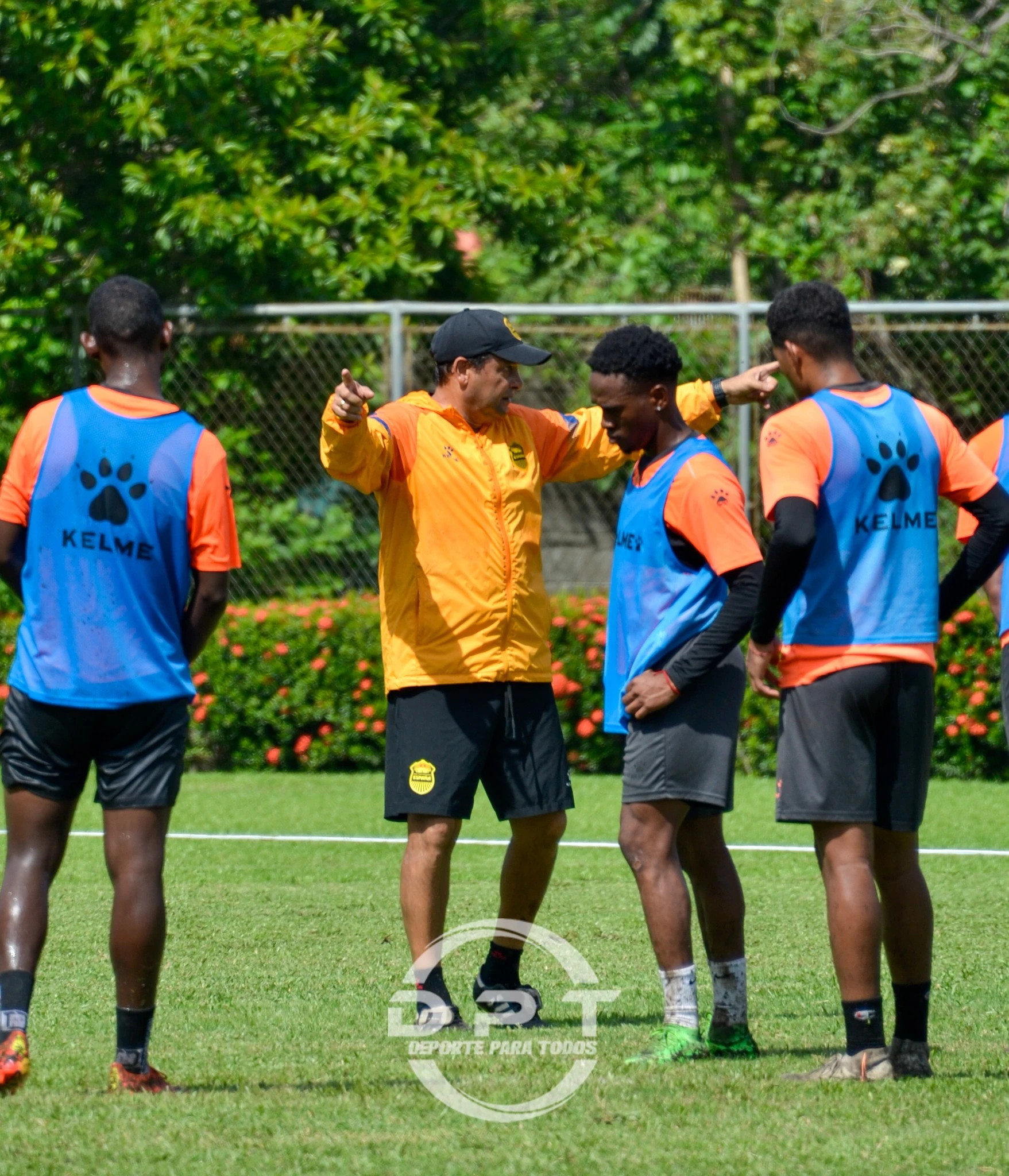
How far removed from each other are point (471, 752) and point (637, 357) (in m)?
1.34

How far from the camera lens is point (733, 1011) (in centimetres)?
489

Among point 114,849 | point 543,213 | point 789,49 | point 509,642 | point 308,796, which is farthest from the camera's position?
point 789,49

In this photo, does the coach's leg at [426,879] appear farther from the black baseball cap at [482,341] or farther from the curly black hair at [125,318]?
the curly black hair at [125,318]

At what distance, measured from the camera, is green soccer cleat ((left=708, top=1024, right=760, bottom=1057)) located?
485cm

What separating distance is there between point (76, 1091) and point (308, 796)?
20.5 ft

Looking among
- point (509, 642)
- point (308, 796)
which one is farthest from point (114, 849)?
point (308, 796)

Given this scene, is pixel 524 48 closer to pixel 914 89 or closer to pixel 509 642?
pixel 914 89

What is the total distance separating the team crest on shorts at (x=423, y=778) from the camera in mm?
5375

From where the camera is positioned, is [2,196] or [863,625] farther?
[2,196]

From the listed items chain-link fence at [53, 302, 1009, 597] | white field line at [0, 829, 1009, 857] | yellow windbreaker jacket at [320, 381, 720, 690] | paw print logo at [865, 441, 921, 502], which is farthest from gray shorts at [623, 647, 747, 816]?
chain-link fence at [53, 302, 1009, 597]

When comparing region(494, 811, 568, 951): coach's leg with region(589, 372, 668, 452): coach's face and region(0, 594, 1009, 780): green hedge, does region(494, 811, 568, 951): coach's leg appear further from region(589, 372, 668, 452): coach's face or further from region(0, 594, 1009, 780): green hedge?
region(0, 594, 1009, 780): green hedge

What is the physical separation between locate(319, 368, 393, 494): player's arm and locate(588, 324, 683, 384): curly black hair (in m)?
0.67

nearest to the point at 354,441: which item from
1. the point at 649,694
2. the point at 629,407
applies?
the point at 629,407

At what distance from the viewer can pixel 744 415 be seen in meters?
11.3
